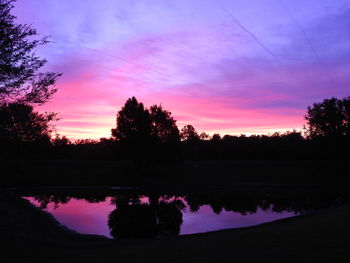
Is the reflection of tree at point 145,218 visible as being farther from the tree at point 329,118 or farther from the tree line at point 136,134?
the tree at point 329,118

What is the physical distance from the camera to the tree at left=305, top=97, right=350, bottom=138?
208 ft

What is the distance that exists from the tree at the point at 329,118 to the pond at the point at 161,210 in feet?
96.9

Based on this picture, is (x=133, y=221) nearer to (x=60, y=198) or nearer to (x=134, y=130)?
(x=60, y=198)

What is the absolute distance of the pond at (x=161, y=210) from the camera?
78.5 feet

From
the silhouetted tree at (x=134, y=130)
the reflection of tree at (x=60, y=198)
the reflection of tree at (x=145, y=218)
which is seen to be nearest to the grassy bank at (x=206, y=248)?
the reflection of tree at (x=145, y=218)

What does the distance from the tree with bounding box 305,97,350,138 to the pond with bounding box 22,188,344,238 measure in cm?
2955

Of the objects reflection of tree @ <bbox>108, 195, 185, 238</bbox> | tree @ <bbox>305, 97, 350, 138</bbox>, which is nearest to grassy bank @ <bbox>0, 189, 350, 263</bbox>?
reflection of tree @ <bbox>108, 195, 185, 238</bbox>

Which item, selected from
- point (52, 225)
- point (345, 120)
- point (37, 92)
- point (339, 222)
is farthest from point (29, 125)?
point (345, 120)

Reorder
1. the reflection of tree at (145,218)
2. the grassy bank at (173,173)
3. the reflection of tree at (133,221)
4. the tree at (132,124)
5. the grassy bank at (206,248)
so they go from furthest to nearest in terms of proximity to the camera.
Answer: the tree at (132,124) → the grassy bank at (173,173) → the reflection of tree at (145,218) → the reflection of tree at (133,221) → the grassy bank at (206,248)

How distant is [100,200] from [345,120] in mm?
48433

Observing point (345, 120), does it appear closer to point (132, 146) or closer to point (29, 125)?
point (132, 146)

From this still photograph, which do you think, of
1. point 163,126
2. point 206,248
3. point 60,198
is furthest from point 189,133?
point 206,248

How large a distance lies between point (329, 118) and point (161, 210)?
44520 millimetres

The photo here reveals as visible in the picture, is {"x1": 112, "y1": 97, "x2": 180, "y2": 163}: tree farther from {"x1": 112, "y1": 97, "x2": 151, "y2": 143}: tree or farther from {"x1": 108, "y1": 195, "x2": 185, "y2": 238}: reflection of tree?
{"x1": 108, "y1": 195, "x2": 185, "y2": 238}: reflection of tree
